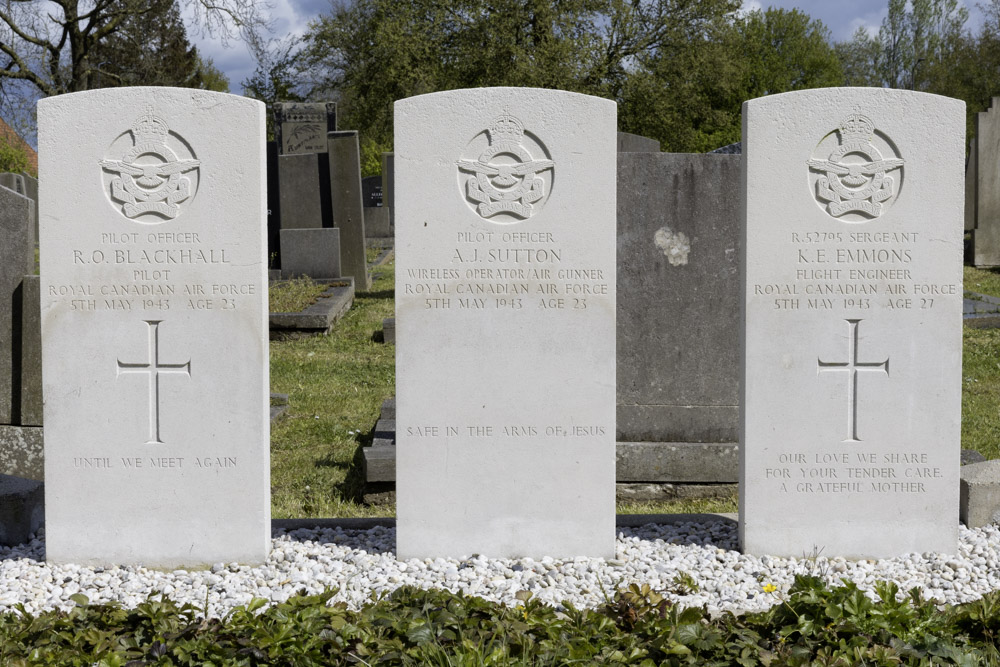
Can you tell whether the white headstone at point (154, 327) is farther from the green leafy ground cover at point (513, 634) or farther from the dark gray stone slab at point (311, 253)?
the dark gray stone slab at point (311, 253)

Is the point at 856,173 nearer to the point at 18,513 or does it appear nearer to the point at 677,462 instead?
the point at 677,462

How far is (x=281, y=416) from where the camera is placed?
762cm

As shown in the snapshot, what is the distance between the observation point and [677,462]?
18.6 feet

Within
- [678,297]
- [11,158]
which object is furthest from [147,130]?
[11,158]

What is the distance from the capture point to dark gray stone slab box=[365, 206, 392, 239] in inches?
945

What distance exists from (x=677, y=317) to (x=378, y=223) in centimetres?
1899

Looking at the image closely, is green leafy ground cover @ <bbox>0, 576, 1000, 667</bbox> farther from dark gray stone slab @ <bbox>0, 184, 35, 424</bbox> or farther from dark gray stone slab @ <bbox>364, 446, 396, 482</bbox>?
dark gray stone slab @ <bbox>0, 184, 35, 424</bbox>

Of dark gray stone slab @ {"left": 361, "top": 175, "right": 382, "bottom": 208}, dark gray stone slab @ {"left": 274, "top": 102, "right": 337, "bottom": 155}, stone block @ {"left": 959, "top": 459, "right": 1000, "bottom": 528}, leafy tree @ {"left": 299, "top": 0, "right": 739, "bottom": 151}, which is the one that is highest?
leafy tree @ {"left": 299, "top": 0, "right": 739, "bottom": 151}

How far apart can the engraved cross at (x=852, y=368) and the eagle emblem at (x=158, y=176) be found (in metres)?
2.85

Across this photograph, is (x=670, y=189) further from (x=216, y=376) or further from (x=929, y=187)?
(x=216, y=376)

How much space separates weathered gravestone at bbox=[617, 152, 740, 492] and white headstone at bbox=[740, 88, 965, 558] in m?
1.30

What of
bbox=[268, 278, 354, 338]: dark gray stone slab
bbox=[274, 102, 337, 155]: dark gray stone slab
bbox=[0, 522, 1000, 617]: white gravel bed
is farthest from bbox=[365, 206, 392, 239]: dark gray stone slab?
bbox=[0, 522, 1000, 617]: white gravel bed

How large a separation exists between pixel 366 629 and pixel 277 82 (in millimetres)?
39706

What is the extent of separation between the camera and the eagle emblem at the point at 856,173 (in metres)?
4.21
